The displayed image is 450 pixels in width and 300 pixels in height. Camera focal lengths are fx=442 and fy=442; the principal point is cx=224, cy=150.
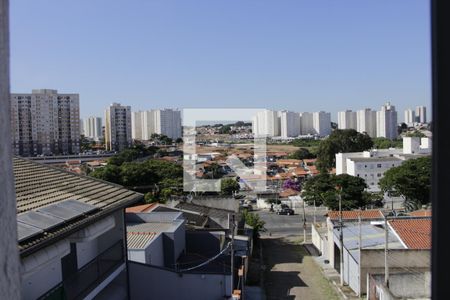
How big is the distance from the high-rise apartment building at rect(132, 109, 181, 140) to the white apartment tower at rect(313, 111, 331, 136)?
19.5 meters

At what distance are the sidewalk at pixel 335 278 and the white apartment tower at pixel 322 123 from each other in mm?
45157

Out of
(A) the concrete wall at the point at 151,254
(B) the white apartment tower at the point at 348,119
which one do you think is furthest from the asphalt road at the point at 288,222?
(B) the white apartment tower at the point at 348,119

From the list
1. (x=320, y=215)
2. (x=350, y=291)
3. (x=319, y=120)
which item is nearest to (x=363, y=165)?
(x=320, y=215)

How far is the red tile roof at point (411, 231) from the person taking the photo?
8691 mm

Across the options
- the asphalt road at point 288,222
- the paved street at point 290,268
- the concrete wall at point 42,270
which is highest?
the concrete wall at point 42,270

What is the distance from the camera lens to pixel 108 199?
189 inches

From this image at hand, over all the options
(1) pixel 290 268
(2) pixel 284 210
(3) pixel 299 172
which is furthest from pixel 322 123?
(1) pixel 290 268

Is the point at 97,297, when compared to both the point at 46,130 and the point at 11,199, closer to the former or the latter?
the point at 11,199

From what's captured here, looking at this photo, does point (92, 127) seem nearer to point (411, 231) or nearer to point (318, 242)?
point (318, 242)

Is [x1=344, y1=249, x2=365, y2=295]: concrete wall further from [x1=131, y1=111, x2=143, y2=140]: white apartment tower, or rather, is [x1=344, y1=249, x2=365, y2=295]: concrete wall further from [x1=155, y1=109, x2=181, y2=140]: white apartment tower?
[x1=131, y1=111, x2=143, y2=140]: white apartment tower

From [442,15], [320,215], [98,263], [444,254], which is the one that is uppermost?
[442,15]

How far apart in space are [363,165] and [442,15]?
1052 inches

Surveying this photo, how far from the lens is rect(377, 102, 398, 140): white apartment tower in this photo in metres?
47.9

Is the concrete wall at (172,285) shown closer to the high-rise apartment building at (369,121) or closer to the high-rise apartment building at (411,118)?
the high-rise apartment building at (411,118)
